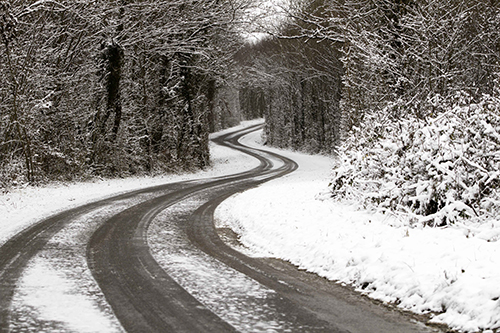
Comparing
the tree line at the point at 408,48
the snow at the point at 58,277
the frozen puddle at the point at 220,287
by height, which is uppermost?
the tree line at the point at 408,48

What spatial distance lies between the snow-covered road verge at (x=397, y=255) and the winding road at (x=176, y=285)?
1.11ft

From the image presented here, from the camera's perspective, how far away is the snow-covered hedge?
711cm

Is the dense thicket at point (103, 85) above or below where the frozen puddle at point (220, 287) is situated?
above

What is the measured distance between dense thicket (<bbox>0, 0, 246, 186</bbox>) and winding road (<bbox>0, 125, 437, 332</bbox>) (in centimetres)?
559

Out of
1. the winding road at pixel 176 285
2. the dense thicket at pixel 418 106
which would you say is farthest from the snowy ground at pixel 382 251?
the dense thicket at pixel 418 106

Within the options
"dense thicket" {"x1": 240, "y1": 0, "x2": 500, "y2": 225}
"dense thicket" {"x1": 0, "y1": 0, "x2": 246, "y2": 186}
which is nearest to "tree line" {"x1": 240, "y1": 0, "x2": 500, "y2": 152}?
"dense thicket" {"x1": 240, "y1": 0, "x2": 500, "y2": 225}

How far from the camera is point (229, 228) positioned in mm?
10430

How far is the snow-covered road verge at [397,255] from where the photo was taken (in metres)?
4.69

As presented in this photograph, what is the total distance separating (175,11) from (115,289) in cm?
2024

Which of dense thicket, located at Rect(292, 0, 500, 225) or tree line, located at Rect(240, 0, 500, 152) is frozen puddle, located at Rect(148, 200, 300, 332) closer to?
dense thicket, located at Rect(292, 0, 500, 225)

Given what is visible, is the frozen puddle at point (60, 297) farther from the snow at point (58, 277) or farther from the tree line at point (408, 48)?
the tree line at point (408, 48)

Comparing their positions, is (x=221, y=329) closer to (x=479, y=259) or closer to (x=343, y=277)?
(x=343, y=277)

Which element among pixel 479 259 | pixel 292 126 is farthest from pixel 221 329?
pixel 292 126

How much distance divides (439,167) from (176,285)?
4.71m
